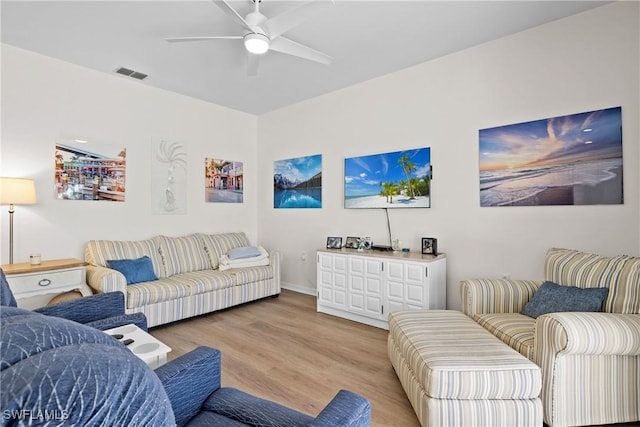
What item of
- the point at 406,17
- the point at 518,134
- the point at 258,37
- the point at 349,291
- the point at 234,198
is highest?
the point at 406,17

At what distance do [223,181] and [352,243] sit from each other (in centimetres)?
240

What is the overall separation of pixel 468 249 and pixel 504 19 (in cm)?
214

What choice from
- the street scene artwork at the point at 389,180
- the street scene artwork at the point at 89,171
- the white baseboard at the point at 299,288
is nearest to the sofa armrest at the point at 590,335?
the street scene artwork at the point at 389,180

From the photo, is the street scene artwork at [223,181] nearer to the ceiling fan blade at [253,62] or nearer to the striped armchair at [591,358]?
the ceiling fan blade at [253,62]

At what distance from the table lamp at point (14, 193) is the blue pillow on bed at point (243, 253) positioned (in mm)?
2131

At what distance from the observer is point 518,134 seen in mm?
2920

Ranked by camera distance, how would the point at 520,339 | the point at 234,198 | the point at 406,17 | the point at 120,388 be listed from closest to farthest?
the point at 120,388, the point at 520,339, the point at 406,17, the point at 234,198

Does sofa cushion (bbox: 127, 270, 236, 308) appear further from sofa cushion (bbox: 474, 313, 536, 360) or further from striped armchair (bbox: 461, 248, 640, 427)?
striped armchair (bbox: 461, 248, 640, 427)

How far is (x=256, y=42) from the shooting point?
2.40 meters

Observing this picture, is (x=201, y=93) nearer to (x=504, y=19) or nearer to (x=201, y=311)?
(x=201, y=311)

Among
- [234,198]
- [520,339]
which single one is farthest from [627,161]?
[234,198]

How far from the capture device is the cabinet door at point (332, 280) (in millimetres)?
3600

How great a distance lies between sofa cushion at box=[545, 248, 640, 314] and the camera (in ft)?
6.27

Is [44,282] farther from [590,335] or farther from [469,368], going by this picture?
[590,335]
